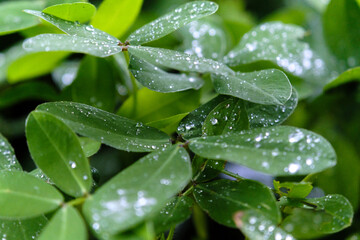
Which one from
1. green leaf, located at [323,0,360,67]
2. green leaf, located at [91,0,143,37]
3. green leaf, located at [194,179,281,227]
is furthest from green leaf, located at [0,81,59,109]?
green leaf, located at [323,0,360,67]

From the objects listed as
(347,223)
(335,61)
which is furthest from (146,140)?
(335,61)

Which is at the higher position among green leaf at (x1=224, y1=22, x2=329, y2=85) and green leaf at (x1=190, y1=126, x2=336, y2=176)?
green leaf at (x1=190, y1=126, x2=336, y2=176)

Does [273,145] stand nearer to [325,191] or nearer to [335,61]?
[325,191]

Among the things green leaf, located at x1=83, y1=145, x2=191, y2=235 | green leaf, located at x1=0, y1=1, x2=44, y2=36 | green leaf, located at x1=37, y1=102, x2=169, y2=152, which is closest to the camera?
green leaf, located at x1=83, y1=145, x2=191, y2=235

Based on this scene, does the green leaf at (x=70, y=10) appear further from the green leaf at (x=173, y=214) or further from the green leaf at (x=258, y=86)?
the green leaf at (x=173, y=214)

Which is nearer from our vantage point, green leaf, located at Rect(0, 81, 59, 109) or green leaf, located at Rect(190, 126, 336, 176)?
green leaf, located at Rect(190, 126, 336, 176)

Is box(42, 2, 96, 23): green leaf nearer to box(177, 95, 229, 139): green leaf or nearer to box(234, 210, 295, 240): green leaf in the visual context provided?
box(177, 95, 229, 139): green leaf
